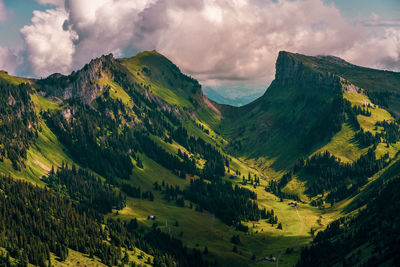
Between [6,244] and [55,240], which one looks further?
[55,240]

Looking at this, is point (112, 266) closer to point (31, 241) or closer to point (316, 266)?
point (31, 241)

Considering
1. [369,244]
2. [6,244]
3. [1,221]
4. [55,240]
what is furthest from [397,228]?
[1,221]

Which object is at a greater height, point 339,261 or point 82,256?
point 339,261

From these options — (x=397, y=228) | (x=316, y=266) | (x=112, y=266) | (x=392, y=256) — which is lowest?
(x=112, y=266)

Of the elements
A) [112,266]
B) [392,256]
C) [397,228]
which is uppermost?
[397,228]

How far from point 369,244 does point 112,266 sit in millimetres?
134599

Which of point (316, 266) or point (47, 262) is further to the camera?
point (316, 266)

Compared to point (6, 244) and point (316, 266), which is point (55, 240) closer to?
point (6, 244)

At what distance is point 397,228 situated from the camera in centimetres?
17900

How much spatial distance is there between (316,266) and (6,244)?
162m

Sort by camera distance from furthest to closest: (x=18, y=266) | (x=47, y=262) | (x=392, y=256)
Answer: (x=47, y=262) → (x=18, y=266) → (x=392, y=256)

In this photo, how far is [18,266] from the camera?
536ft

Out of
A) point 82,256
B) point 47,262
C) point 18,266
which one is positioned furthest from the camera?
point 82,256

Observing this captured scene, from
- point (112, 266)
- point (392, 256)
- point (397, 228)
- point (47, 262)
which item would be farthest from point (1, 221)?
point (397, 228)
